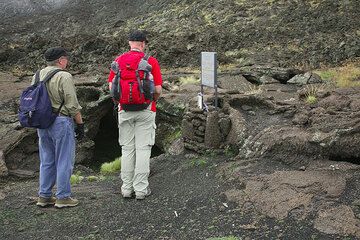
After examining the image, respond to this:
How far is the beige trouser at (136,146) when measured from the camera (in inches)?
244

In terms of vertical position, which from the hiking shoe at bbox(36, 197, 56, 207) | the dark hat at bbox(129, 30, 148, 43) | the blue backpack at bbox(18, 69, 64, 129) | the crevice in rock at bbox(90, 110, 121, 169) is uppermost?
the dark hat at bbox(129, 30, 148, 43)

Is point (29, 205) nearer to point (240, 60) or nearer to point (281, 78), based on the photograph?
point (281, 78)

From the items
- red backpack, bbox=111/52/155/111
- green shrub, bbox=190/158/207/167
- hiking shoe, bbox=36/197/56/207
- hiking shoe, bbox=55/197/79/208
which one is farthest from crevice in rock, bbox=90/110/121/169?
red backpack, bbox=111/52/155/111

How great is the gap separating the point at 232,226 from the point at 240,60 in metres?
19.2

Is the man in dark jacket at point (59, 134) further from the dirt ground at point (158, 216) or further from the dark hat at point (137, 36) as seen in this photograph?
the dark hat at point (137, 36)

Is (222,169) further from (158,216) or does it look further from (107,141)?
(107,141)

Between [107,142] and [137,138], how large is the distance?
9.58m

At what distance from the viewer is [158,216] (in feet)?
18.5

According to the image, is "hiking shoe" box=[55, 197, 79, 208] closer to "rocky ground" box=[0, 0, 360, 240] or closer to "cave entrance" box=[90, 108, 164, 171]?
"rocky ground" box=[0, 0, 360, 240]

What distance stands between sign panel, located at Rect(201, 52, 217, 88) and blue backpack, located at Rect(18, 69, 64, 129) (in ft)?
9.73

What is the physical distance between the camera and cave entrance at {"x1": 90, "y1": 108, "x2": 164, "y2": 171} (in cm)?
1405

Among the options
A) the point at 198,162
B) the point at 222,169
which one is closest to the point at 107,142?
the point at 198,162

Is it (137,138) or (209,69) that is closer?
(137,138)

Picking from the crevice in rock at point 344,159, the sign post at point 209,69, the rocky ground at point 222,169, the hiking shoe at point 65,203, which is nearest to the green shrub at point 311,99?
the rocky ground at point 222,169
